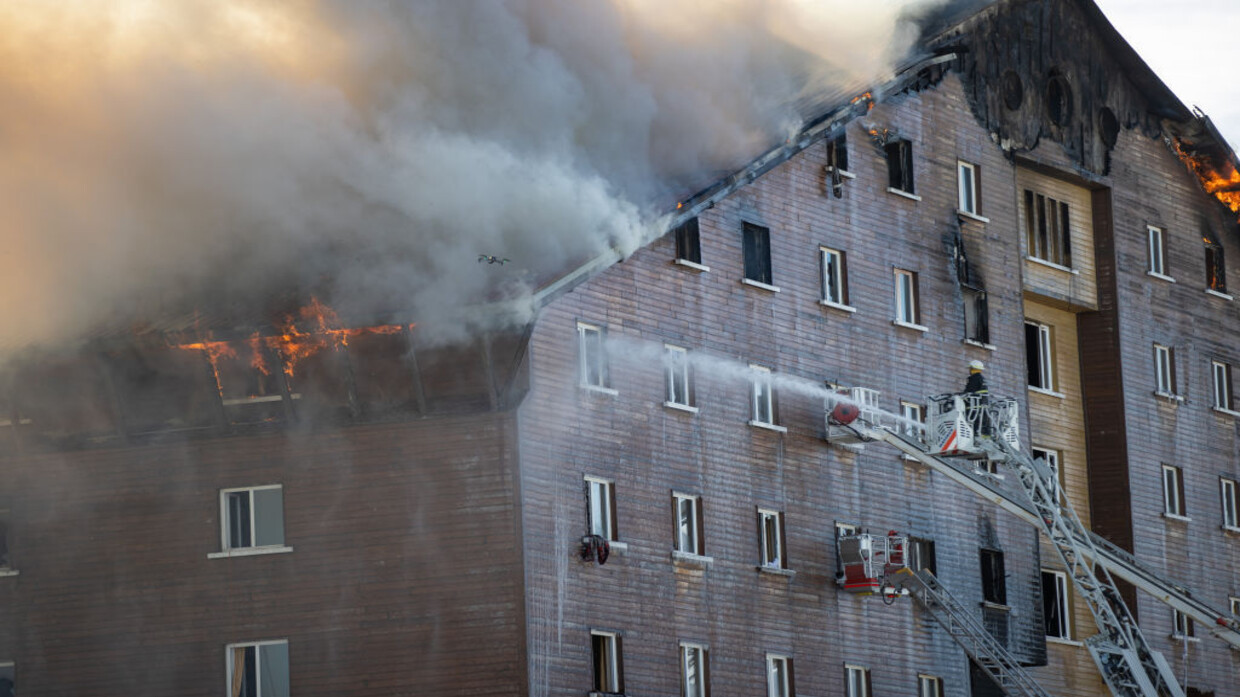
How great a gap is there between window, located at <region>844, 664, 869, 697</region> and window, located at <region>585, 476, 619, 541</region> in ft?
22.0

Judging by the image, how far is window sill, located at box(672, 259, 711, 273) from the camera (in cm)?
4169

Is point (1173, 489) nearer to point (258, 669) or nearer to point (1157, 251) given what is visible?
point (1157, 251)

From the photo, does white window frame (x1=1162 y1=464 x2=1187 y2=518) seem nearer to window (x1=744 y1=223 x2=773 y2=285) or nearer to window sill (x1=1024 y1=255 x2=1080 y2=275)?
window sill (x1=1024 y1=255 x2=1080 y2=275)

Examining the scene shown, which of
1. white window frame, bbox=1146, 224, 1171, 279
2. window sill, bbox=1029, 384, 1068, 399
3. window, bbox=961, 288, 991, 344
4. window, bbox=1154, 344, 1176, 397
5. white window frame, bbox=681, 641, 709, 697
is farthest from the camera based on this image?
white window frame, bbox=1146, 224, 1171, 279

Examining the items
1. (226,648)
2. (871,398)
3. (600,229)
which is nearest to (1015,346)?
(871,398)

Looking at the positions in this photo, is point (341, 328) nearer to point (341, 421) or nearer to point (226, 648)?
point (341, 421)

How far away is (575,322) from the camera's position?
39312mm

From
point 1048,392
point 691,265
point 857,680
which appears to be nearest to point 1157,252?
point 1048,392

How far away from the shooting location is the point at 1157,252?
5475 centimetres

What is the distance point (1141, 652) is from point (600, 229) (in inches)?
559

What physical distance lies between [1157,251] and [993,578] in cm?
1209

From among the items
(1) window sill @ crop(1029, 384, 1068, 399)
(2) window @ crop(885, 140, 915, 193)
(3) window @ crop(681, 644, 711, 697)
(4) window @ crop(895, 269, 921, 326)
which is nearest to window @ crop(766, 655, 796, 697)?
(3) window @ crop(681, 644, 711, 697)

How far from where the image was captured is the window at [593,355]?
3956 cm

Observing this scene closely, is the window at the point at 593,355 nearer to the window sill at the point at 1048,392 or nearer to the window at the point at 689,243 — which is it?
the window at the point at 689,243
